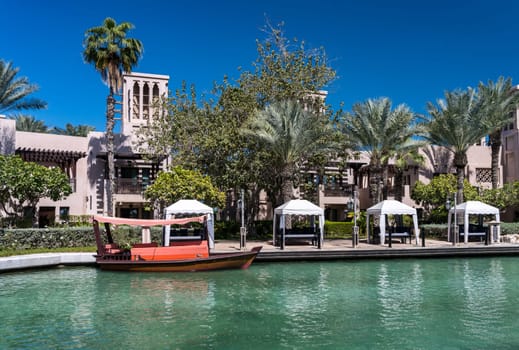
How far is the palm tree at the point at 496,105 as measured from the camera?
119ft

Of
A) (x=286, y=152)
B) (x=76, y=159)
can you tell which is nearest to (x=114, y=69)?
(x=76, y=159)

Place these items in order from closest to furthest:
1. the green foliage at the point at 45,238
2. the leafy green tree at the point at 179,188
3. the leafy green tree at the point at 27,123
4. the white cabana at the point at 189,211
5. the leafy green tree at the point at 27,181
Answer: the green foliage at the point at 45,238 < the white cabana at the point at 189,211 < the leafy green tree at the point at 27,181 < the leafy green tree at the point at 179,188 < the leafy green tree at the point at 27,123

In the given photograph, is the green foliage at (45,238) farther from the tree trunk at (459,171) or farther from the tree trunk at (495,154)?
the tree trunk at (495,154)

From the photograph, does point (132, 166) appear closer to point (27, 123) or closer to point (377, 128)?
point (377, 128)

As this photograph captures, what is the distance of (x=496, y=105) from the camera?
1454 inches

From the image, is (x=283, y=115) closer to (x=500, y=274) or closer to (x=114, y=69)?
(x=114, y=69)

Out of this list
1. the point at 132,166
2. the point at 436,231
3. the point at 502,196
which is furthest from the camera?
the point at 132,166

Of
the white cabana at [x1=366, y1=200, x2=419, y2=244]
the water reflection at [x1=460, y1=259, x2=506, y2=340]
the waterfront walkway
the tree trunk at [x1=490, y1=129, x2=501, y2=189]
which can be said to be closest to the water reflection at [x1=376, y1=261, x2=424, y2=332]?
the water reflection at [x1=460, y1=259, x2=506, y2=340]

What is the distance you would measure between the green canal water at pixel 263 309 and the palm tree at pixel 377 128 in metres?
12.4

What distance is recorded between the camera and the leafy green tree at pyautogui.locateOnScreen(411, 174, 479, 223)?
1506 inches

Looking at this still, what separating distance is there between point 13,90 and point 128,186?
995cm

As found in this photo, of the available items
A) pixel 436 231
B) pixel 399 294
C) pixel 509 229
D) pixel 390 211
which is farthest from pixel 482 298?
pixel 509 229

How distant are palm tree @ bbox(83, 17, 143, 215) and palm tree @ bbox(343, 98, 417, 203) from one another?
1426 centimetres

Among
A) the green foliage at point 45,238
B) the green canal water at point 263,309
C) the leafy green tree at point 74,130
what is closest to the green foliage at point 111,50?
the green foliage at point 45,238
